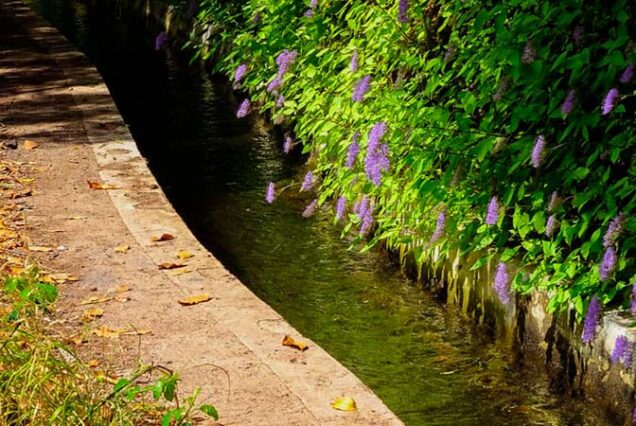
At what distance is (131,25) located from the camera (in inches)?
671

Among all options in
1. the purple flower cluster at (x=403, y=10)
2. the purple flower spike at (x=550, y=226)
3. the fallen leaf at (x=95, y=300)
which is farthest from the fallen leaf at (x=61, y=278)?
the purple flower spike at (x=550, y=226)

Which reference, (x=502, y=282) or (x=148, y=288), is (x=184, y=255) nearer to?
(x=148, y=288)

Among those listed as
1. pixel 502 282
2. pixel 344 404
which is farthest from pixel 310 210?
pixel 344 404

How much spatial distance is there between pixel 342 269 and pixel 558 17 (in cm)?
243

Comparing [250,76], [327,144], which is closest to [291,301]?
[327,144]

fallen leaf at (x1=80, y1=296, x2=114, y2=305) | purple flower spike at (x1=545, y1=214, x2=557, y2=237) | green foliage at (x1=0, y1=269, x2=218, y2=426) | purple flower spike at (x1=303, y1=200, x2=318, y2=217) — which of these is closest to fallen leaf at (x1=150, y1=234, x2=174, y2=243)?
fallen leaf at (x1=80, y1=296, x2=114, y2=305)

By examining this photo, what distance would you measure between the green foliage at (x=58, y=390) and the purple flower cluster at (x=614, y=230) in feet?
5.82

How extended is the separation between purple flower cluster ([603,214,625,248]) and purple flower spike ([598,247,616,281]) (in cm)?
3

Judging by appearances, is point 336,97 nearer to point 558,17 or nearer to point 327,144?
point 327,144

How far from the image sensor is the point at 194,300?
5520mm

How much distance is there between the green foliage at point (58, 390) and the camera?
395 cm

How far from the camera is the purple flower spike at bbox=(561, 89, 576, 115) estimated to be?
5.10 meters

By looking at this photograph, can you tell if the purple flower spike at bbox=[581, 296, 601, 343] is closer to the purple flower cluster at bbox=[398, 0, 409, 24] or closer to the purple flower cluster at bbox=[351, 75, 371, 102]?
the purple flower cluster at bbox=[398, 0, 409, 24]

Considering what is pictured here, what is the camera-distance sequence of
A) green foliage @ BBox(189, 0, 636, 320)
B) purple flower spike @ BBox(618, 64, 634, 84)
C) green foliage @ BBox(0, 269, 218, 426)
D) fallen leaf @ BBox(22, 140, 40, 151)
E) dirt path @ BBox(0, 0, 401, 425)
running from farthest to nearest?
fallen leaf @ BBox(22, 140, 40, 151), green foliage @ BBox(189, 0, 636, 320), purple flower spike @ BBox(618, 64, 634, 84), dirt path @ BBox(0, 0, 401, 425), green foliage @ BBox(0, 269, 218, 426)
